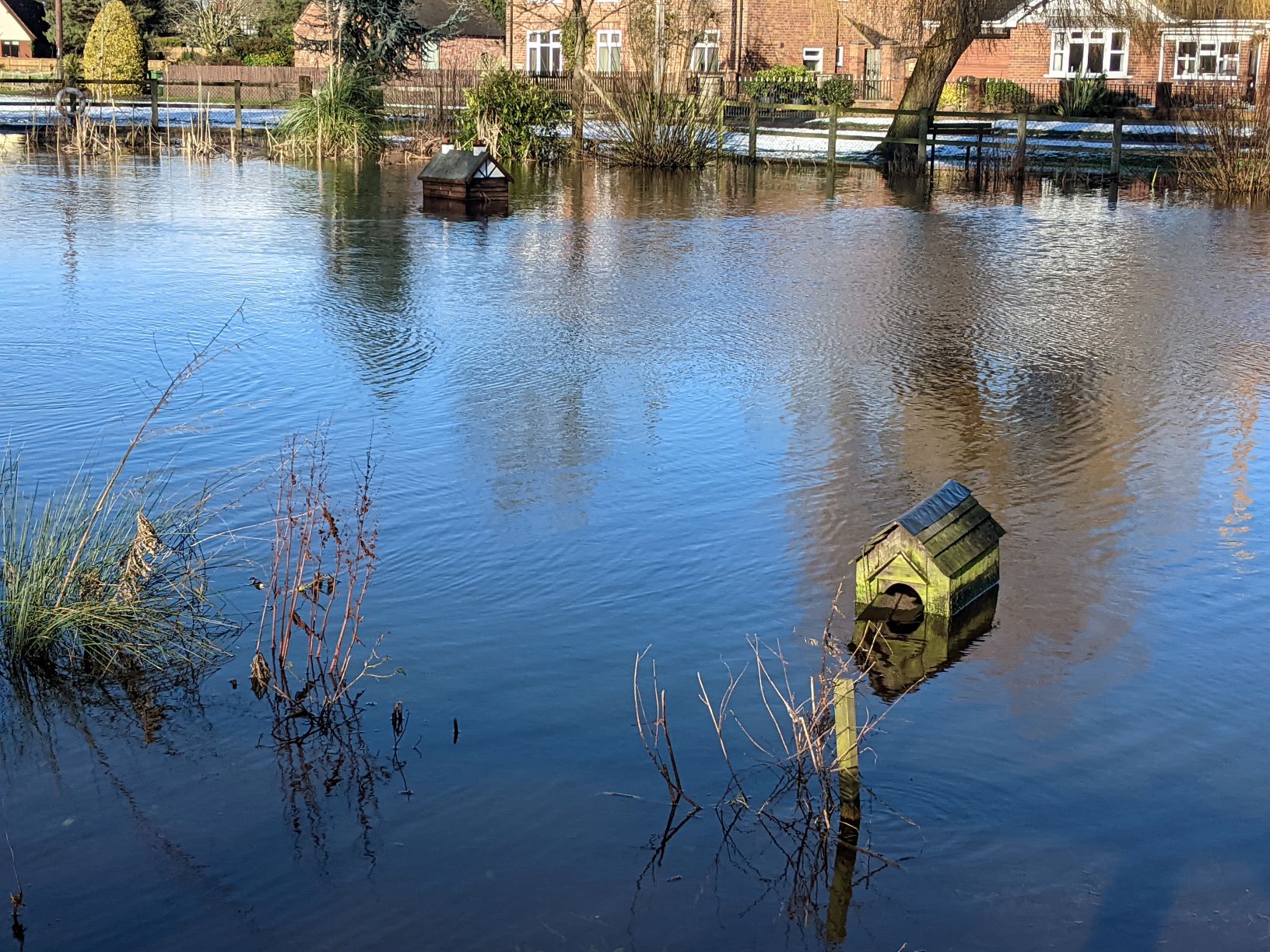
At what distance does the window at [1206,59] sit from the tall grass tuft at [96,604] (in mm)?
45906

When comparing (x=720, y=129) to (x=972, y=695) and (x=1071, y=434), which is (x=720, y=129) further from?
(x=972, y=695)

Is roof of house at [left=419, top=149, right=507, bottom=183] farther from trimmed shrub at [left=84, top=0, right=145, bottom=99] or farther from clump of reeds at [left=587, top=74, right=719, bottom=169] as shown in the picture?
trimmed shrub at [left=84, top=0, right=145, bottom=99]

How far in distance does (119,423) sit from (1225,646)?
21.8ft

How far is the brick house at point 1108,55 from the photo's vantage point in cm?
4556

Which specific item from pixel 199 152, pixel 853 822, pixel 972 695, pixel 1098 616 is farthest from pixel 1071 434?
pixel 199 152

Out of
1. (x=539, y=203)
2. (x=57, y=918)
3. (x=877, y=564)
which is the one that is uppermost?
(x=539, y=203)

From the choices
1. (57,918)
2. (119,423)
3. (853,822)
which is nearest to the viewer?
(57,918)

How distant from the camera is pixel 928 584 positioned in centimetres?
699

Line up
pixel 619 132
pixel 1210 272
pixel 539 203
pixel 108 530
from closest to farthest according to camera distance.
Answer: pixel 108 530, pixel 1210 272, pixel 539 203, pixel 619 132

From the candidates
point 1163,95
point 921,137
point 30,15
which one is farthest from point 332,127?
point 30,15

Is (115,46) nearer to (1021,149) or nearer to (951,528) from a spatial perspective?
(1021,149)

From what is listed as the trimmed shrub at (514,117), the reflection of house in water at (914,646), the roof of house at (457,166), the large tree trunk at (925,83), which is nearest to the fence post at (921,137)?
the large tree trunk at (925,83)

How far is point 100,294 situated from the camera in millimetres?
13828

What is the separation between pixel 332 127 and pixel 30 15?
5560 cm
